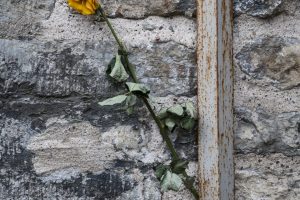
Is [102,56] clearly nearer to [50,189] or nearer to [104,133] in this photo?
[104,133]

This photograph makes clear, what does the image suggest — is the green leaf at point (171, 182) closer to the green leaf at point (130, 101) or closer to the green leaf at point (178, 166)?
the green leaf at point (178, 166)

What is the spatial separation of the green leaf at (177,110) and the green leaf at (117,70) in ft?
0.40

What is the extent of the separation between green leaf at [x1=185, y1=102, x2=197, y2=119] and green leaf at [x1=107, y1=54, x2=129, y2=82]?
0.15 metres

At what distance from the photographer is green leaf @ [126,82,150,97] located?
3.92 feet

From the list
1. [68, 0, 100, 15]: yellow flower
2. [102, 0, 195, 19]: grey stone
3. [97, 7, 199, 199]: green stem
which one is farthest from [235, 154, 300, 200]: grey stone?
[68, 0, 100, 15]: yellow flower

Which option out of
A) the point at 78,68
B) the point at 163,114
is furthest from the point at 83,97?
the point at 163,114

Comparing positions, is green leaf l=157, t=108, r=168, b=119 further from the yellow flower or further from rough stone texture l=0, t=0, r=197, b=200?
the yellow flower

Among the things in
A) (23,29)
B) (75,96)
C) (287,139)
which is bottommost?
(287,139)

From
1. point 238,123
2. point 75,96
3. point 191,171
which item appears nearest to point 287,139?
point 238,123

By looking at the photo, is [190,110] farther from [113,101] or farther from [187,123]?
[113,101]

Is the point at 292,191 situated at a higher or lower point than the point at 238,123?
lower

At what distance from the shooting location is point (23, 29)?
124 centimetres

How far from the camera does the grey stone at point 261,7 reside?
125 centimetres

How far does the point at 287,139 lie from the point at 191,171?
0.74 feet
